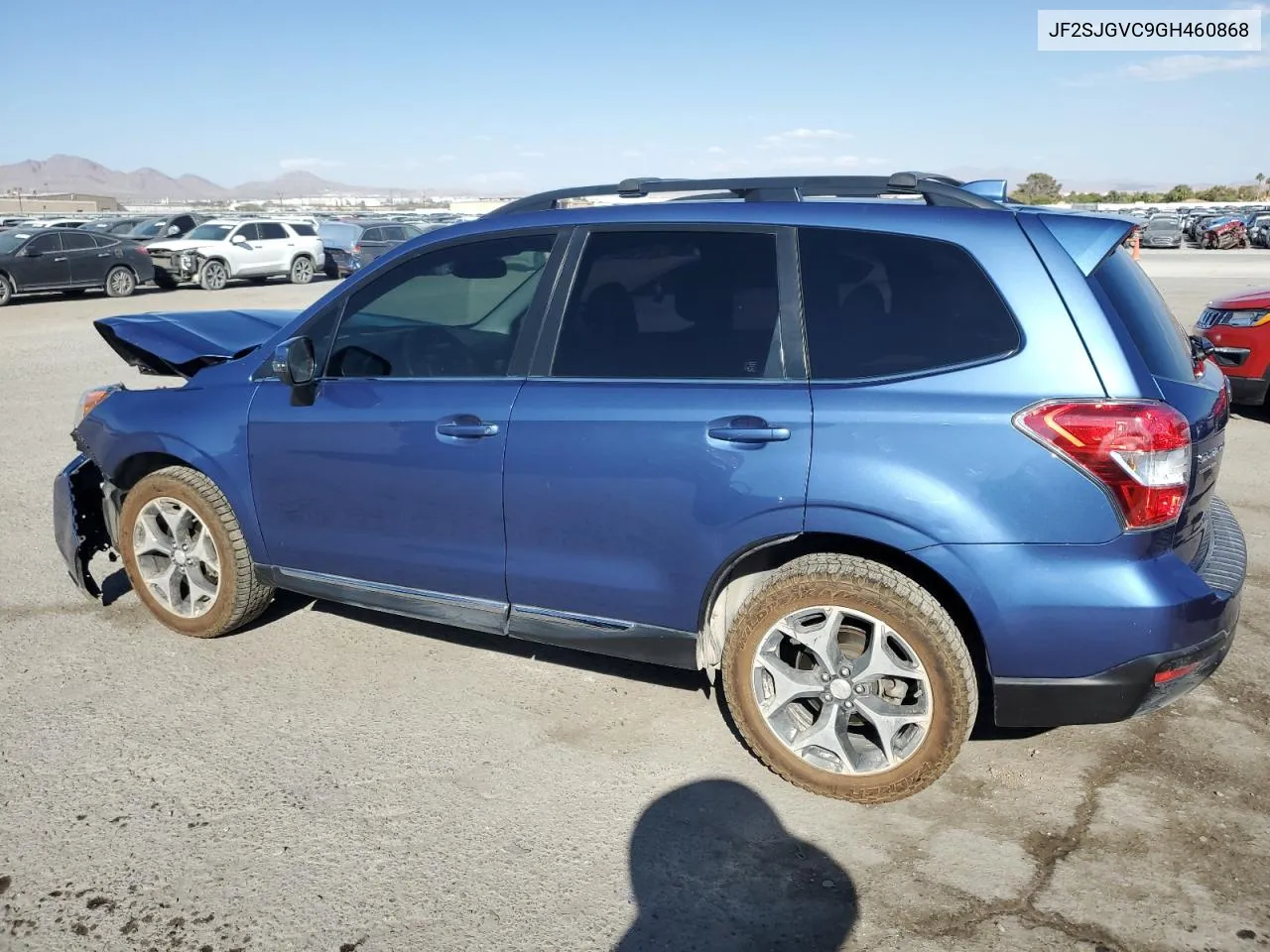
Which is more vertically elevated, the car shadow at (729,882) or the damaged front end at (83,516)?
the damaged front end at (83,516)

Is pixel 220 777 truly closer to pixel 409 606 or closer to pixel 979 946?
pixel 409 606

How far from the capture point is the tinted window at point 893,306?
3.05 m

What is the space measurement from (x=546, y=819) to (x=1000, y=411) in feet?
5.97

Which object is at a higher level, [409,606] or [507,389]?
[507,389]

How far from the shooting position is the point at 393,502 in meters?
3.89

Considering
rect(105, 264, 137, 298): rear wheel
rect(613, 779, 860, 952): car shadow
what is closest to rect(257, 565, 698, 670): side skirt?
rect(613, 779, 860, 952): car shadow

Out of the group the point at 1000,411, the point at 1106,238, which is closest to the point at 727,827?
the point at 1000,411

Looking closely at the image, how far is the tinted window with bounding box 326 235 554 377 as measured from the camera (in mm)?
3820

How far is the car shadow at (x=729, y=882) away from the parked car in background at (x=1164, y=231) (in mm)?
46128

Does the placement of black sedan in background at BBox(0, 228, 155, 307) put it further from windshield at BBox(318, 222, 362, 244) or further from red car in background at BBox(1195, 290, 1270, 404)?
red car in background at BBox(1195, 290, 1270, 404)

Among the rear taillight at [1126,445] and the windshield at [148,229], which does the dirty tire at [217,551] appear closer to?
the rear taillight at [1126,445]

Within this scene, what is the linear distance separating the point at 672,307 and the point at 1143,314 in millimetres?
1484

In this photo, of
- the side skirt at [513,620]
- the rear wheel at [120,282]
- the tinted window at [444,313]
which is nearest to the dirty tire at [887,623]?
the side skirt at [513,620]

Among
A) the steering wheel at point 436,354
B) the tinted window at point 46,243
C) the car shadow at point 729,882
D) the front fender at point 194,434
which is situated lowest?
the car shadow at point 729,882
